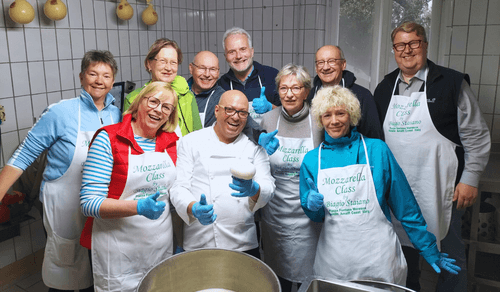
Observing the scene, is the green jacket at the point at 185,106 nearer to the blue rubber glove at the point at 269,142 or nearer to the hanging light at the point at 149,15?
the blue rubber glove at the point at 269,142

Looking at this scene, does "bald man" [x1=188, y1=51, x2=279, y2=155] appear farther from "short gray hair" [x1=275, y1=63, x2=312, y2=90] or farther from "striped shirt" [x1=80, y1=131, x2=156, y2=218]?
"striped shirt" [x1=80, y1=131, x2=156, y2=218]

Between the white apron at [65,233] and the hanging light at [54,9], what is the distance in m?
1.18

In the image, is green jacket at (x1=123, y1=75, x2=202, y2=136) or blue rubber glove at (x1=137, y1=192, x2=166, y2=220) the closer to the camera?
blue rubber glove at (x1=137, y1=192, x2=166, y2=220)

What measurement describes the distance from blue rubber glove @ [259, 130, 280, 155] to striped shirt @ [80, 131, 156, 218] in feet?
2.04

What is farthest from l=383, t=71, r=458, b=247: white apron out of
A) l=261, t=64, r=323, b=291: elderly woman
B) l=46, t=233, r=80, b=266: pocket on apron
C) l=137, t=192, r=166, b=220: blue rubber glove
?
l=46, t=233, r=80, b=266: pocket on apron

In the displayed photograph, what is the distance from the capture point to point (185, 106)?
6.21 ft

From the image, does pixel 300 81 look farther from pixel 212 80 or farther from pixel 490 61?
pixel 490 61

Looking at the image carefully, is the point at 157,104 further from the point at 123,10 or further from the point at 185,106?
the point at 123,10

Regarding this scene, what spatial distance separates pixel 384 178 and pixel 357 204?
0.15 meters

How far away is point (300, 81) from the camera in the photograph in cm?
172

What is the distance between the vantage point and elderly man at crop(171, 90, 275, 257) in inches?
60.1

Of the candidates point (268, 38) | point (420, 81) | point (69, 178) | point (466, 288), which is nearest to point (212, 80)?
point (69, 178)

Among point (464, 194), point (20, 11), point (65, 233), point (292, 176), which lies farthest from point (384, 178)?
point (20, 11)

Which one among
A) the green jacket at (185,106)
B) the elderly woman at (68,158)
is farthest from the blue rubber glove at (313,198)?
the elderly woman at (68,158)
